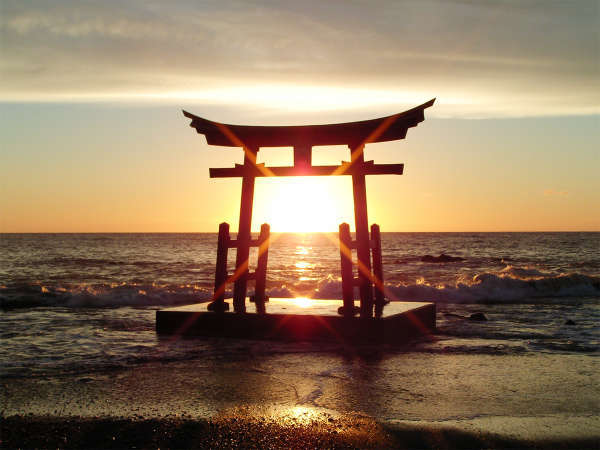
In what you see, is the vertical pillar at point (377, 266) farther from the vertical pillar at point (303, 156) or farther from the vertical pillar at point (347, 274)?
the vertical pillar at point (303, 156)

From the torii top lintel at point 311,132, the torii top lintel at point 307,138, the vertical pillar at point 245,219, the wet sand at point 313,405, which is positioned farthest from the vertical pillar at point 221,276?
the wet sand at point 313,405

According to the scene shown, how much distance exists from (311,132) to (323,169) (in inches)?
28.6

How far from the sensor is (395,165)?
33.2ft

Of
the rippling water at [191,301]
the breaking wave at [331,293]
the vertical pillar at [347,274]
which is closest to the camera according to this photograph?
the rippling water at [191,301]

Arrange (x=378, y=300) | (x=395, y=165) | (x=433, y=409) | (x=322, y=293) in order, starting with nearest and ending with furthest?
(x=433, y=409) → (x=395, y=165) → (x=378, y=300) → (x=322, y=293)

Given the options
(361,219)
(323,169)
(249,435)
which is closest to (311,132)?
(323,169)

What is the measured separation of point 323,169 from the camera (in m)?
10.3

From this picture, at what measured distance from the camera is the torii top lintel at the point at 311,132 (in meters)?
9.84

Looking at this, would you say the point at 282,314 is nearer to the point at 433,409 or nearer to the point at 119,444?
the point at 433,409

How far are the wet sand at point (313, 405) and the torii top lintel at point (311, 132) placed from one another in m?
4.13

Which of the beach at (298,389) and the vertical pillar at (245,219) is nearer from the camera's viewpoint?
the beach at (298,389)

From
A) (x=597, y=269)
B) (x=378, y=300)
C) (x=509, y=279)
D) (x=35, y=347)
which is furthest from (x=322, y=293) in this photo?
(x=597, y=269)

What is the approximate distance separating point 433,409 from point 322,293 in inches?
765

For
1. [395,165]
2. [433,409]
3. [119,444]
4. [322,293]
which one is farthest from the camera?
[322,293]
